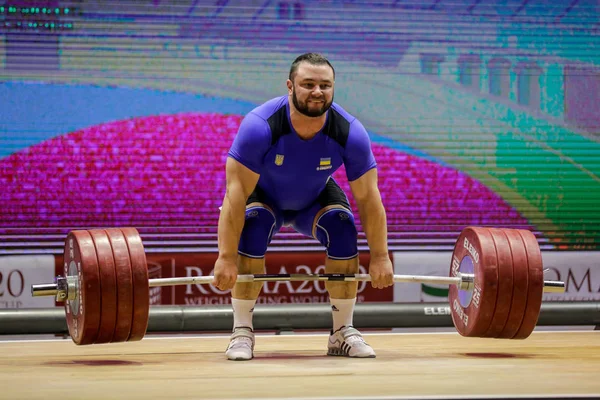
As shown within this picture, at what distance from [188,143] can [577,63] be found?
2.77 metres

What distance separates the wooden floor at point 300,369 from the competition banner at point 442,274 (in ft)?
4.70

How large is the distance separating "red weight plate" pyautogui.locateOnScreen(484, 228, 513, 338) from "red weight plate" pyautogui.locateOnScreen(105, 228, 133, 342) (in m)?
1.41

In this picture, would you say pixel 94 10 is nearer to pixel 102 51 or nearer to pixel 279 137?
pixel 102 51

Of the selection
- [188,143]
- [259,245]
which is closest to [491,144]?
[188,143]

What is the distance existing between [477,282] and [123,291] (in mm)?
1393

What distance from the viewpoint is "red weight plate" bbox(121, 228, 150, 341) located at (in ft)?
10.6

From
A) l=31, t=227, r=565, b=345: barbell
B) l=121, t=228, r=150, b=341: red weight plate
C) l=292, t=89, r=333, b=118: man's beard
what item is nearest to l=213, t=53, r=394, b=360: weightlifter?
l=292, t=89, r=333, b=118: man's beard

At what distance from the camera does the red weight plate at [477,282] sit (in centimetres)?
337

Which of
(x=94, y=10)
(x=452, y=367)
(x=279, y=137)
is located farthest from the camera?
(x=94, y=10)

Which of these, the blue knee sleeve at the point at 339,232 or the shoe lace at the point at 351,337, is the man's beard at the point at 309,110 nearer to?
the blue knee sleeve at the point at 339,232

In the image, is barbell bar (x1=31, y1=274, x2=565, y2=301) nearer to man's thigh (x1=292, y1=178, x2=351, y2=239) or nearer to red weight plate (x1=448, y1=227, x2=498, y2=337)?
red weight plate (x1=448, y1=227, x2=498, y2=337)

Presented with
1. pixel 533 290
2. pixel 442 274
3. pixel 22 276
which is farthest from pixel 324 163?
pixel 22 276

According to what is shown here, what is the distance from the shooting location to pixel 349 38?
591 centimetres

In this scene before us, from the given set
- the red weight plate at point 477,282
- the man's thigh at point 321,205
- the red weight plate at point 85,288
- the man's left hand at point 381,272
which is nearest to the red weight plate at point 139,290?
the red weight plate at point 85,288
